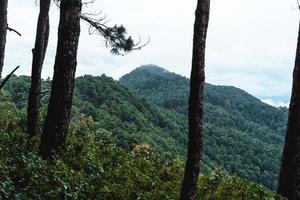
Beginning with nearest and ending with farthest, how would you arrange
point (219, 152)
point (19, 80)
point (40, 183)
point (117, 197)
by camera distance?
point (40, 183) → point (117, 197) → point (19, 80) → point (219, 152)

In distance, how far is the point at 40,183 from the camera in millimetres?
7172

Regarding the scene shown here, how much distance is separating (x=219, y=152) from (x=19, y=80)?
84922 mm

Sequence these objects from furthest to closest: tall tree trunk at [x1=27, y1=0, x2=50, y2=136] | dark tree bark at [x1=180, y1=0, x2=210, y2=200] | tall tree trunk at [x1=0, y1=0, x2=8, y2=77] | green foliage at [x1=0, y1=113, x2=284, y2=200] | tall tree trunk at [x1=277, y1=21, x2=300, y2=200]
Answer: tall tree trunk at [x1=27, y1=0, x2=50, y2=136] < tall tree trunk at [x1=0, y1=0, x2=8, y2=77] < tall tree trunk at [x1=277, y1=21, x2=300, y2=200] < dark tree bark at [x1=180, y1=0, x2=210, y2=200] < green foliage at [x1=0, y1=113, x2=284, y2=200]

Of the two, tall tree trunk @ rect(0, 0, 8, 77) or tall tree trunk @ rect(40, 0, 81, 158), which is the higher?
tall tree trunk @ rect(0, 0, 8, 77)

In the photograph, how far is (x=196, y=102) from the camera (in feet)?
24.2

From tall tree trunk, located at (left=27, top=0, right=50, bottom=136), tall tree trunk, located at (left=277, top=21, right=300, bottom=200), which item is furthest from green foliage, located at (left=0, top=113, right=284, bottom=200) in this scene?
tall tree trunk, located at (left=27, top=0, right=50, bottom=136)

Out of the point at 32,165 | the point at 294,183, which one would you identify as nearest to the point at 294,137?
the point at 294,183

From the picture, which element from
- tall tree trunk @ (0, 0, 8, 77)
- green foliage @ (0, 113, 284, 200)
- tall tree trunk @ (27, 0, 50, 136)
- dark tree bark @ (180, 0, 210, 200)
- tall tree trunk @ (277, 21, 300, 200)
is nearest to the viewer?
green foliage @ (0, 113, 284, 200)

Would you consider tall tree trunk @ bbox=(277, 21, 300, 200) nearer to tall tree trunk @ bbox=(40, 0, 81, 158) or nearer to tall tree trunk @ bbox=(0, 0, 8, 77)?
tall tree trunk @ bbox=(40, 0, 81, 158)

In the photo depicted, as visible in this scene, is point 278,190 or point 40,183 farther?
point 278,190

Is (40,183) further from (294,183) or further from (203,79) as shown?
(294,183)

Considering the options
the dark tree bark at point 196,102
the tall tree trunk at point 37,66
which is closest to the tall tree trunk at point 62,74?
the dark tree bark at point 196,102

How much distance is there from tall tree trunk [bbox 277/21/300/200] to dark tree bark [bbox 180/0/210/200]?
308 centimetres

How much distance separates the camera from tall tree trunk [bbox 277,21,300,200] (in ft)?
31.9
